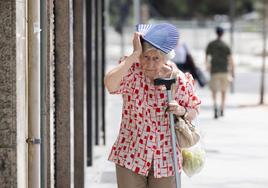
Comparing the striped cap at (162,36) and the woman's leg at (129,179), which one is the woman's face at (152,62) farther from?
the woman's leg at (129,179)

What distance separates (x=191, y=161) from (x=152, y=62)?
0.80 m

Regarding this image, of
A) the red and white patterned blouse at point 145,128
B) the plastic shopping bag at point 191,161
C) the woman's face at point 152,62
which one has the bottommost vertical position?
the plastic shopping bag at point 191,161

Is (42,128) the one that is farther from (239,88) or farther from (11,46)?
(239,88)

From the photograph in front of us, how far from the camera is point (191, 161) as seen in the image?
21.8 ft

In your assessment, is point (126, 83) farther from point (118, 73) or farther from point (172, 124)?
point (172, 124)

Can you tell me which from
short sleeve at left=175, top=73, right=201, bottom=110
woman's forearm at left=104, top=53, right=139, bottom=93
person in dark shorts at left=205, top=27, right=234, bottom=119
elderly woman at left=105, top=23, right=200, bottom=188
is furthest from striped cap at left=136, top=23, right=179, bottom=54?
person in dark shorts at left=205, top=27, right=234, bottom=119

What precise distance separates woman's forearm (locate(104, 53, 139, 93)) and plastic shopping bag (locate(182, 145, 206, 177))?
0.73 meters

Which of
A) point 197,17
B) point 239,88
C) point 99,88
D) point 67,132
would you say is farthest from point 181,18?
point 67,132

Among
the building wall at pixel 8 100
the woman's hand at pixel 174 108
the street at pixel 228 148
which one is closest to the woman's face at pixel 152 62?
the woman's hand at pixel 174 108

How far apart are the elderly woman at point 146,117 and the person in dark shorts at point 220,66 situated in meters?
11.4

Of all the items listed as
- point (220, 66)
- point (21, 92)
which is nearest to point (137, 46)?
point (21, 92)

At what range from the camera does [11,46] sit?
5.76 meters

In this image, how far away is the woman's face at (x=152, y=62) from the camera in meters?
6.29

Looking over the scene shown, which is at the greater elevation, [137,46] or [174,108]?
[137,46]
